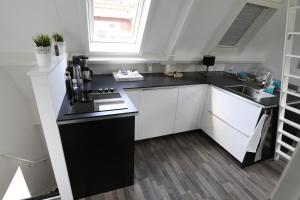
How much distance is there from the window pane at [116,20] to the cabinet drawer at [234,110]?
145 cm

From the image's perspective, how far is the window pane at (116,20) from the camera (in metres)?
2.05

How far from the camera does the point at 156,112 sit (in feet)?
7.39

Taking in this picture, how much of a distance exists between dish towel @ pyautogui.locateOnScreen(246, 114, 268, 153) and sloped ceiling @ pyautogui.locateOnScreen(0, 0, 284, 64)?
56.7 inches

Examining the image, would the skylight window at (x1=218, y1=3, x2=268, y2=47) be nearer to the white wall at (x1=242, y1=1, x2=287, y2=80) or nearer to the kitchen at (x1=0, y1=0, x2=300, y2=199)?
the kitchen at (x1=0, y1=0, x2=300, y2=199)

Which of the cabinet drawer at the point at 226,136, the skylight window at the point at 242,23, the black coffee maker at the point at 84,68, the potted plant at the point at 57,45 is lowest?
the cabinet drawer at the point at 226,136

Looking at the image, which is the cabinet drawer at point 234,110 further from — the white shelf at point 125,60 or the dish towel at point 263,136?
the white shelf at point 125,60

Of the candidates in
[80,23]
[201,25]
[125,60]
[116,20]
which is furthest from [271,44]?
[80,23]

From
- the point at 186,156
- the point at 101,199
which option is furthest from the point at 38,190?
the point at 186,156

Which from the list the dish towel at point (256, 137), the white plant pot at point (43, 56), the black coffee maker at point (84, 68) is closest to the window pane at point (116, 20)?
the black coffee maker at point (84, 68)

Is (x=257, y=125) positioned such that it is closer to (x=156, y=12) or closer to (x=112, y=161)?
(x=112, y=161)

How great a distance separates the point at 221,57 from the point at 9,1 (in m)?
3.07

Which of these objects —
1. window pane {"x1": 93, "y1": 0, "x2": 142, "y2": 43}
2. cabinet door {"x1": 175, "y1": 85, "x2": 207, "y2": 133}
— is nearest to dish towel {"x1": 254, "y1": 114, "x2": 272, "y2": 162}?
A: cabinet door {"x1": 175, "y1": 85, "x2": 207, "y2": 133}

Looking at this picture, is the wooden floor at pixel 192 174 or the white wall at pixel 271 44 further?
the white wall at pixel 271 44

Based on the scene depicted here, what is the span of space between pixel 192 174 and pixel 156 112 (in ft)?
2.86
